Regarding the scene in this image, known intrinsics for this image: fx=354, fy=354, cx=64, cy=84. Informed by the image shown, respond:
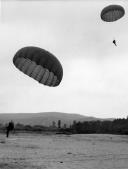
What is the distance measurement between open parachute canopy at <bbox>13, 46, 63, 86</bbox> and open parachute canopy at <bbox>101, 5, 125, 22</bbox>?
7.49 meters

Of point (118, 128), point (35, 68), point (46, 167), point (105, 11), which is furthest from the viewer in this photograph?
point (118, 128)

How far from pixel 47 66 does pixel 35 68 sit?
1.39m

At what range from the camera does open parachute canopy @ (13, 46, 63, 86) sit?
15117 millimetres

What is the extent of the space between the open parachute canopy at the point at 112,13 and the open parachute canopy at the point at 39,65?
749 centimetres

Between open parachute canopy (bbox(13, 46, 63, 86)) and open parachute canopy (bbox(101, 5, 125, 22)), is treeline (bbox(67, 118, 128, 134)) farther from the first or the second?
open parachute canopy (bbox(13, 46, 63, 86))

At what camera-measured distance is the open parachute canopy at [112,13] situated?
21.6 meters

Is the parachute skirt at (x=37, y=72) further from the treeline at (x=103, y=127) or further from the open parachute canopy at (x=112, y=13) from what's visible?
the treeline at (x=103, y=127)

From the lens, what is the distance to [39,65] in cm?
1571

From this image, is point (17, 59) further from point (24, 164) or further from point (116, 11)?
point (116, 11)

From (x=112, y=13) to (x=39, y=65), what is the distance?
911 cm

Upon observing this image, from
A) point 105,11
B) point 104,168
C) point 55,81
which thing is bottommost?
point 104,168

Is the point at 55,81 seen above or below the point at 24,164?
above

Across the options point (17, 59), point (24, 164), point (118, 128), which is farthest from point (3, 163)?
point (118, 128)

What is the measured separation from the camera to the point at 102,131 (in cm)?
7488
